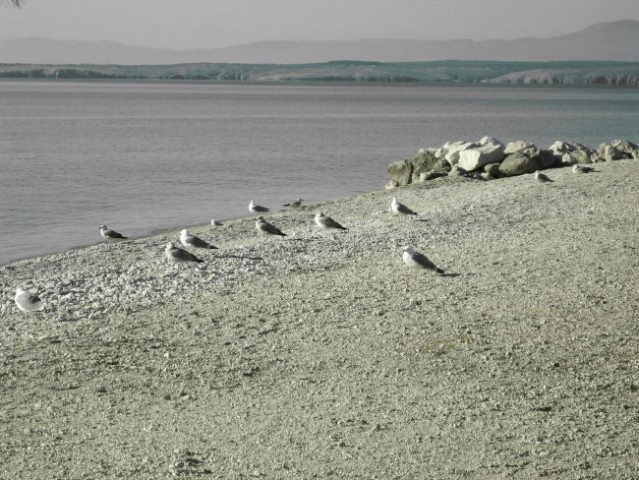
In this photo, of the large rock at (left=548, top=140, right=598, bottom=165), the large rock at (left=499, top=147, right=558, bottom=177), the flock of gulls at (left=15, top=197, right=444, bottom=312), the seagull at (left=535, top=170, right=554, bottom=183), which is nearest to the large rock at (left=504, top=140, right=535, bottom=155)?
the large rock at (left=499, top=147, right=558, bottom=177)

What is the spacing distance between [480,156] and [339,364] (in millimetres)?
17476

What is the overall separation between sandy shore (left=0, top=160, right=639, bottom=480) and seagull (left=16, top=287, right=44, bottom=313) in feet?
0.61

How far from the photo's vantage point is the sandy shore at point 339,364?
7.66 meters

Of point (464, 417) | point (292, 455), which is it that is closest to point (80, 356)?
point (292, 455)

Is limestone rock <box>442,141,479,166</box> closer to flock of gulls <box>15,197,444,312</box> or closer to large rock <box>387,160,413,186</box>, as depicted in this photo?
large rock <box>387,160,413,186</box>

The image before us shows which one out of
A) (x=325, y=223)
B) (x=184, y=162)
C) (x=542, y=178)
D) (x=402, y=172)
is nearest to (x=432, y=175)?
Answer: (x=402, y=172)

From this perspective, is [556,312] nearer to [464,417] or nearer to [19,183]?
[464,417]

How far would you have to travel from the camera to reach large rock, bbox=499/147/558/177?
25.5 meters

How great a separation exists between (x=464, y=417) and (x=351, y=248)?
287 inches

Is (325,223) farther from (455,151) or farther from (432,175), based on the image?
(455,151)

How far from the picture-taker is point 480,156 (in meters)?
26.4

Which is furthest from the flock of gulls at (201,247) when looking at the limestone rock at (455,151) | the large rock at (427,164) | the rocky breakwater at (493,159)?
the large rock at (427,164)

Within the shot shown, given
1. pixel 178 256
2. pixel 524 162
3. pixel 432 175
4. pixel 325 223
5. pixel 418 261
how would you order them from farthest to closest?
1. pixel 432 175
2. pixel 524 162
3. pixel 325 223
4. pixel 178 256
5. pixel 418 261

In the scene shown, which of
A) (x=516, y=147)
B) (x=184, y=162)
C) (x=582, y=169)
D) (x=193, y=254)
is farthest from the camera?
(x=184, y=162)
